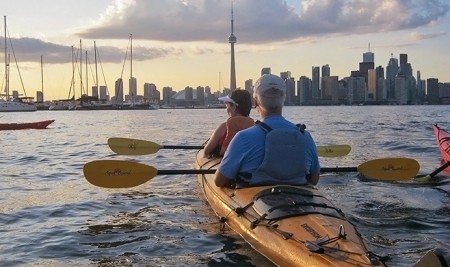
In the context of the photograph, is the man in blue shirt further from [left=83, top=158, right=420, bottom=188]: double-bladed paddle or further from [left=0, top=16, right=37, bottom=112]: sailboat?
[left=0, top=16, right=37, bottom=112]: sailboat

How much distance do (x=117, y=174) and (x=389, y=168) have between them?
12.0ft

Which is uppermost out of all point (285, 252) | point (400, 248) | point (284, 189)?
point (284, 189)

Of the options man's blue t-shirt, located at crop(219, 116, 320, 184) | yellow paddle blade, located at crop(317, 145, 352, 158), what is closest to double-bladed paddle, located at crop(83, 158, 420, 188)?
man's blue t-shirt, located at crop(219, 116, 320, 184)

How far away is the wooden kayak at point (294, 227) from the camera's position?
4207mm

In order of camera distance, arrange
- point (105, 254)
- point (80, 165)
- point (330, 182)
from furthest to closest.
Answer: point (80, 165) → point (330, 182) → point (105, 254)

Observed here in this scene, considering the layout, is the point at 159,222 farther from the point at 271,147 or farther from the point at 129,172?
the point at 271,147

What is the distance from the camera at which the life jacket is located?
553 centimetres

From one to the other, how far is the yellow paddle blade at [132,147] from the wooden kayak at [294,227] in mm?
4838

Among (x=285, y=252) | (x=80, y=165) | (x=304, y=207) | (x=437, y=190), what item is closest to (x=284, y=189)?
(x=304, y=207)

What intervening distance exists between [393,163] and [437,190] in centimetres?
293

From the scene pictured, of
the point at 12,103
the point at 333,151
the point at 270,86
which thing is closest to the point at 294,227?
the point at 270,86

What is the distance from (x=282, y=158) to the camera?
5.64 m

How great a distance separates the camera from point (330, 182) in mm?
10812

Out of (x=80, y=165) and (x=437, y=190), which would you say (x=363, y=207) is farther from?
(x=80, y=165)
